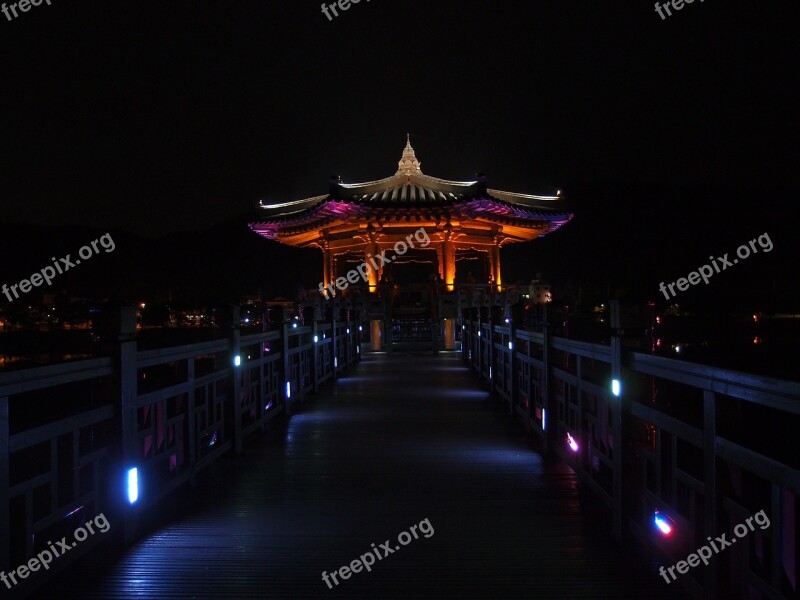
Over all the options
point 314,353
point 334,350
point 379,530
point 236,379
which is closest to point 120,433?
point 379,530

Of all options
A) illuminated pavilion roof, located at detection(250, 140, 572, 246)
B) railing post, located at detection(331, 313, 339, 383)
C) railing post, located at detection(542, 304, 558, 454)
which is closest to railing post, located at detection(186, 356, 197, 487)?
railing post, located at detection(542, 304, 558, 454)

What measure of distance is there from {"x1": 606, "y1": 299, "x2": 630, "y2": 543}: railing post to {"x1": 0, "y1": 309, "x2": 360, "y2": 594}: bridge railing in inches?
114

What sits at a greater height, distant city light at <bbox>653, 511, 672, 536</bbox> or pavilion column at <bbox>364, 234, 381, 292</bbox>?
pavilion column at <bbox>364, 234, 381, 292</bbox>

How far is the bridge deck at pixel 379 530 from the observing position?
10.6 feet

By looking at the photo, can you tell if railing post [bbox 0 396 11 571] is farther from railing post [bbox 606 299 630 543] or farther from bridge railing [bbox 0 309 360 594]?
railing post [bbox 606 299 630 543]

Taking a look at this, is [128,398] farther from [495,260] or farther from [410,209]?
[495,260]

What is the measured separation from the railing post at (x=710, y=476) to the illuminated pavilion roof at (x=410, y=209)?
17.8 m

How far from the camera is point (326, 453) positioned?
20.8 feet

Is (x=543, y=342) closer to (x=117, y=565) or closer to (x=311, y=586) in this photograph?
(x=311, y=586)

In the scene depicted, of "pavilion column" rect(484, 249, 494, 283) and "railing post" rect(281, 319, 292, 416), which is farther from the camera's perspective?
"pavilion column" rect(484, 249, 494, 283)

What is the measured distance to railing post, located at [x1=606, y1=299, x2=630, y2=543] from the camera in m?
3.74

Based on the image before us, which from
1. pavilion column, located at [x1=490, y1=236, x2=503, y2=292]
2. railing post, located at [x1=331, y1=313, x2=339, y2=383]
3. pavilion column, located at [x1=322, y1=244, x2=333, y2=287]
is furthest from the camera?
pavilion column, located at [x1=322, y1=244, x2=333, y2=287]

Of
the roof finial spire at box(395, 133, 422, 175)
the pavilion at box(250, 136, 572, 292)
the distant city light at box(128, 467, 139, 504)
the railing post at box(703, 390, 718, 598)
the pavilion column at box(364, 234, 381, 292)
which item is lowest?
the distant city light at box(128, 467, 139, 504)

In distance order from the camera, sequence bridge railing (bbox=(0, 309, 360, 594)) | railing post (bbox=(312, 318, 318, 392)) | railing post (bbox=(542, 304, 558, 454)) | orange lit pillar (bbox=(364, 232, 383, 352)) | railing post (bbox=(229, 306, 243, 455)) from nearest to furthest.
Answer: bridge railing (bbox=(0, 309, 360, 594))
railing post (bbox=(542, 304, 558, 454))
railing post (bbox=(229, 306, 243, 455))
railing post (bbox=(312, 318, 318, 392))
orange lit pillar (bbox=(364, 232, 383, 352))
